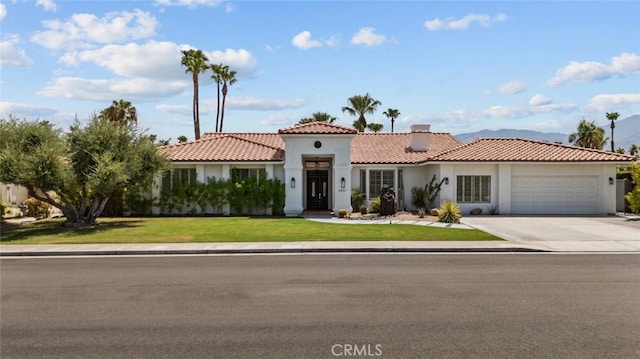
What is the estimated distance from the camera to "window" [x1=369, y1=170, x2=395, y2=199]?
30.6m

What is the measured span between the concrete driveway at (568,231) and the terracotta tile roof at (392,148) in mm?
6108

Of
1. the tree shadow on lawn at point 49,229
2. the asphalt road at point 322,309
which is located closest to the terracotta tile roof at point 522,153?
the asphalt road at point 322,309

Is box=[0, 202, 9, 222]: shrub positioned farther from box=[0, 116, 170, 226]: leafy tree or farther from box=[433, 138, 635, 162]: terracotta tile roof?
box=[433, 138, 635, 162]: terracotta tile roof

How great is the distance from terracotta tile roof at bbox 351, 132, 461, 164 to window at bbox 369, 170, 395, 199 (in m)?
0.72

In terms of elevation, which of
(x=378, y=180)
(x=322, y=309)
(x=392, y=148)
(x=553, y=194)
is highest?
(x=392, y=148)

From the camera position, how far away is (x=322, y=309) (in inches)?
339

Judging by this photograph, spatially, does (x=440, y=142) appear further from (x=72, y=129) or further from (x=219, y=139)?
(x=72, y=129)

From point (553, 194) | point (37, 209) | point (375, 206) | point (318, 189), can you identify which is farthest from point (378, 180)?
point (37, 209)

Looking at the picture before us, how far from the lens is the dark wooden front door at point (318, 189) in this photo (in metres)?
32.0

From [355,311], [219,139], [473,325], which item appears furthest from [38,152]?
[473,325]

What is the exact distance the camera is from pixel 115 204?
2884 cm

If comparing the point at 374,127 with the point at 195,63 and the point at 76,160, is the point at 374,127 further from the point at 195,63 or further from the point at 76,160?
the point at 76,160

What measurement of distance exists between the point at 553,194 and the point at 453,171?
5.94 meters

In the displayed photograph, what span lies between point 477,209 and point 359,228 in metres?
10.4
